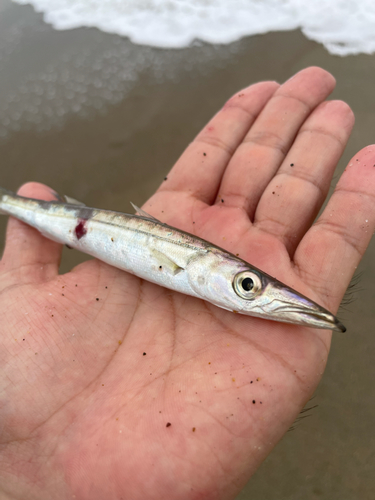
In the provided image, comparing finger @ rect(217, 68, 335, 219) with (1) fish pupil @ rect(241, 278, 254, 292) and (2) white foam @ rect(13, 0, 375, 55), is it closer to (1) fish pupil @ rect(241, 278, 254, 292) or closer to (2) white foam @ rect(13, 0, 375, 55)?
(1) fish pupil @ rect(241, 278, 254, 292)

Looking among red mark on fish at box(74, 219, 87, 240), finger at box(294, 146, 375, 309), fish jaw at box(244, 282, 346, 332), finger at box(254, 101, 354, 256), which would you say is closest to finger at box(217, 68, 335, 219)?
finger at box(254, 101, 354, 256)

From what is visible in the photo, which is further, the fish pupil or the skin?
the fish pupil

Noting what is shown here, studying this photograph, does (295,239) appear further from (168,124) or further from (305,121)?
(168,124)

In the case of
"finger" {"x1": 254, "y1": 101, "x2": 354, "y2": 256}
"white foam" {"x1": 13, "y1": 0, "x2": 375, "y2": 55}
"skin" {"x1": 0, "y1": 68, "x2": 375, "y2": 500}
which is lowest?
"skin" {"x1": 0, "y1": 68, "x2": 375, "y2": 500}

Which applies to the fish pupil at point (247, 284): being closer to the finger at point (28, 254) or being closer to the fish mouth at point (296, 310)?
the fish mouth at point (296, 310)

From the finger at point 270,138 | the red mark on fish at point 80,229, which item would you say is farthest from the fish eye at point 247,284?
the red mark on fish at point 80,229
